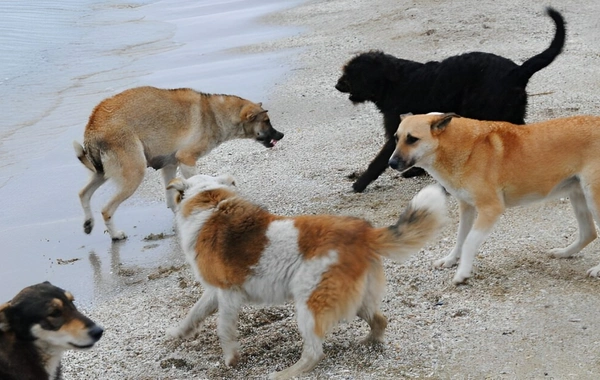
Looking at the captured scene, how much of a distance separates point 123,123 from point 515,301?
464cm

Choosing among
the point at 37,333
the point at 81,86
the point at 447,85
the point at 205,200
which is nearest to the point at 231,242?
the point at 205,200

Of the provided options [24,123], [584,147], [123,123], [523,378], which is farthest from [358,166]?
[24,123]

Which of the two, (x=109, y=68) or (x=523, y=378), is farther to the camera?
(x=109, y=68)

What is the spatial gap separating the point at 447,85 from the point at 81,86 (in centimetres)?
967

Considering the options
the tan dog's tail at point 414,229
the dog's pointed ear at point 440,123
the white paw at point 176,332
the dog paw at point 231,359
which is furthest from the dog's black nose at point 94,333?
the dog's pointed ear at point 440,123

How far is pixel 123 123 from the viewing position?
819 cm

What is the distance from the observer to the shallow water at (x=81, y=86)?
25.2 feet

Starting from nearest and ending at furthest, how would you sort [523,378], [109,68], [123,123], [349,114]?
[523,378] → [123,123] → [349,114] → [109,68]

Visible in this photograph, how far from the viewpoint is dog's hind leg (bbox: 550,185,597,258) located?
20.1 ft

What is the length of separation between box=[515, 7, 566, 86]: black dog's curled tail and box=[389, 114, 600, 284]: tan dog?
7.60 ft

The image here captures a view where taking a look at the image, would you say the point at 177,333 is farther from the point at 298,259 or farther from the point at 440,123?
the point at 440,123

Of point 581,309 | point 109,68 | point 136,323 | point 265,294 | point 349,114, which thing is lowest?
point 109,68

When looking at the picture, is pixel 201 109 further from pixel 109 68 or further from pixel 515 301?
pixel 109 68

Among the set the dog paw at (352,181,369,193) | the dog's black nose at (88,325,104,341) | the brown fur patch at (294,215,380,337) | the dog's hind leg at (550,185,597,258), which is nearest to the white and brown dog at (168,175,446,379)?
the brown fur patch at (294,215,380,337)
